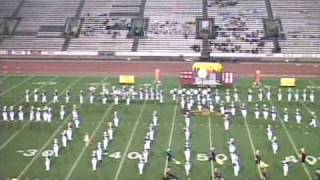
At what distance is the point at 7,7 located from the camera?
55906 mm

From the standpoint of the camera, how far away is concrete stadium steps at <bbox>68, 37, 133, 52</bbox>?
4894cm

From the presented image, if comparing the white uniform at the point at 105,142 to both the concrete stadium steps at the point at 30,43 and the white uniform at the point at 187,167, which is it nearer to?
the white uniform at the point at 187,167

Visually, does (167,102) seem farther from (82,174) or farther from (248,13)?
(248,13)

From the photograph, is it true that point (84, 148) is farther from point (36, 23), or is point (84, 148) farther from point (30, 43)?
point (36, 23)

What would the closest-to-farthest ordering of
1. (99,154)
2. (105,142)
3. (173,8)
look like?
(99,154)
(105,142)
(173,8)

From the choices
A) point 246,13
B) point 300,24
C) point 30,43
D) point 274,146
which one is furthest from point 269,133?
point 30,43

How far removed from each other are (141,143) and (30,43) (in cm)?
3211

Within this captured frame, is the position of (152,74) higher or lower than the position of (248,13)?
lower

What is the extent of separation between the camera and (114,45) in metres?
49.3

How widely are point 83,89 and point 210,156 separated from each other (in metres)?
13.8

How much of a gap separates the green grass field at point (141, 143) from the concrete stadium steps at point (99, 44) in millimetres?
20558

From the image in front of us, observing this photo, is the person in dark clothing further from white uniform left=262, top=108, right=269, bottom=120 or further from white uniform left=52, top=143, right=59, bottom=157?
white uniform left=262, top=108, right=269, bottom=120

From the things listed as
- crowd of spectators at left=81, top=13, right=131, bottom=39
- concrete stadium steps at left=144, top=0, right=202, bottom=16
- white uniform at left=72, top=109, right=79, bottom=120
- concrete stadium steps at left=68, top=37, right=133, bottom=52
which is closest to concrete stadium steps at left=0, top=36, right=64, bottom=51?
concrete stadium steps at left=68, top=37, right=133, bottom=52

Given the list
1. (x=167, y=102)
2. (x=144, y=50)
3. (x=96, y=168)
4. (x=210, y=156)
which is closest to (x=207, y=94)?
(x=167, y=102)
